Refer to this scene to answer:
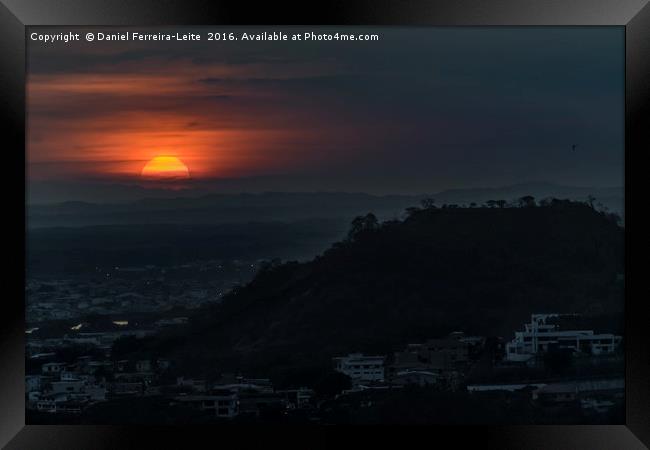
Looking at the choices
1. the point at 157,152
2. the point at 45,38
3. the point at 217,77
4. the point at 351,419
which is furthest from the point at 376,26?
the point at 351,419

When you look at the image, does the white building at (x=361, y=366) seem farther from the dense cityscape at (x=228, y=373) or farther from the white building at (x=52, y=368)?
the white building at (x=52, y=368)

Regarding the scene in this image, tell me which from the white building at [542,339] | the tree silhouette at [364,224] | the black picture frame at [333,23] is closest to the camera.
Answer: the black picture frame at [333,23]

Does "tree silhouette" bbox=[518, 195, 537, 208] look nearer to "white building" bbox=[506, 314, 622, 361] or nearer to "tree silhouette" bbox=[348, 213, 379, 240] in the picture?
"white building" bbox=[506, 314, 622, 361]

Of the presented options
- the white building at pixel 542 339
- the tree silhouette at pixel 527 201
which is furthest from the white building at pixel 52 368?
the tree silhouette at pixel 527 201

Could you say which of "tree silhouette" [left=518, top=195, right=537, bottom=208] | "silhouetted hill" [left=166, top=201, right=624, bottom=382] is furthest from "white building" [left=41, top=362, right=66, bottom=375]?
"tree silhouette" [left=518, top=195, right=537, bottom=208]

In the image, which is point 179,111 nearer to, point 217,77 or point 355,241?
point 217,77
